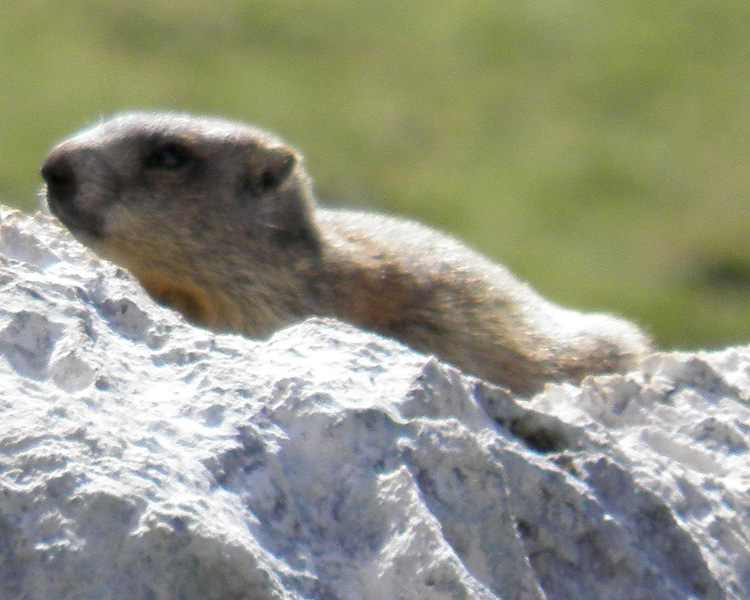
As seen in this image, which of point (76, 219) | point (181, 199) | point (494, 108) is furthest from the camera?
point (494, 108)

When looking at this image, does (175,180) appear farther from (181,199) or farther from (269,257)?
(269,257)

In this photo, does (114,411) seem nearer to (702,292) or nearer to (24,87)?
(702,292)

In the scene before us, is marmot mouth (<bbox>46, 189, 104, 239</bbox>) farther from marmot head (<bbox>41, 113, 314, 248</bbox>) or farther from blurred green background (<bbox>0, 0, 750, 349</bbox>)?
blurred green background (<bbox>0, 0, 750, 349</bbox>)

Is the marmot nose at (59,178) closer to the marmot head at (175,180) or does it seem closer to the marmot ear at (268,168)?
the marmot head at (175,180)

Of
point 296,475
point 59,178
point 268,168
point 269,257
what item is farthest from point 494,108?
point 296,475

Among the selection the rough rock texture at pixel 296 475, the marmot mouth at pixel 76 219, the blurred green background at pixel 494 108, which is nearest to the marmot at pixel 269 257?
the marmot mouth at pixel 76 219

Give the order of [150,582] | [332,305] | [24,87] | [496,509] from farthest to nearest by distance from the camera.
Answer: [24,87] < [332,305] < [496,509] < [150,582]

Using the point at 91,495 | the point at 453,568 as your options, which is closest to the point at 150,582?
the point at 91,495
